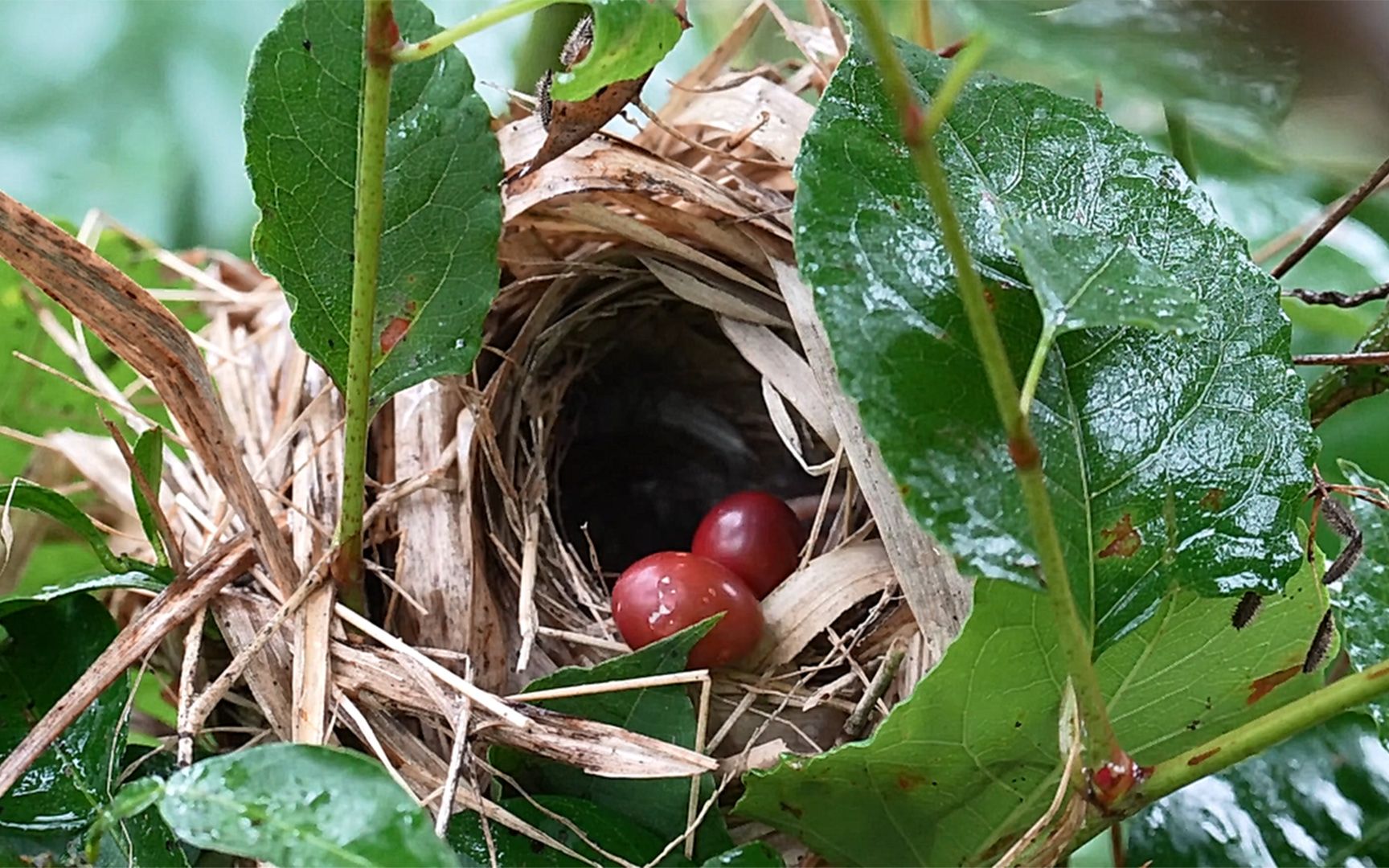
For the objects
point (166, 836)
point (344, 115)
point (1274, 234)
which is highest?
point (344, 115)

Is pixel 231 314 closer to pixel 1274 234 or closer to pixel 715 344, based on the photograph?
pixel 715 344

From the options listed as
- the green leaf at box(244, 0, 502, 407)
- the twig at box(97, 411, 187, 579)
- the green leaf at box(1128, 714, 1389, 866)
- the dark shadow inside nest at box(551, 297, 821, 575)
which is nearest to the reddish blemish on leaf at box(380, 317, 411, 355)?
the green leaf at box(244, 0, 502, 407)

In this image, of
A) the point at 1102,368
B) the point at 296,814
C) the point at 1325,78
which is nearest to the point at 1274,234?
the point at 1102,368

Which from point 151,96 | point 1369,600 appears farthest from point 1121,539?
point 151,96

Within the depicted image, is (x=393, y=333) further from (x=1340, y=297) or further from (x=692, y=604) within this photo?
(x=1340, y=297)

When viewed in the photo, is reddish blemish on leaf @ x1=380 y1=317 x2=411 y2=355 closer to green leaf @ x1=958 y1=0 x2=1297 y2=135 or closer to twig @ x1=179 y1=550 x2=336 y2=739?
twig @ x1=179 y1=550 x2=336 y2=739

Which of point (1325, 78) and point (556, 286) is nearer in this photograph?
point (1325, 78)
